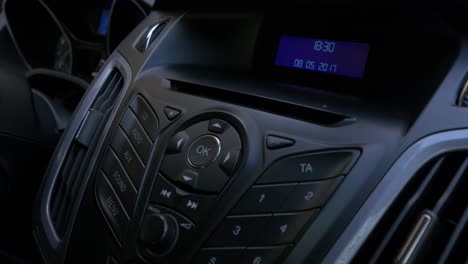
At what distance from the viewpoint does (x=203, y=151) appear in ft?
2.39

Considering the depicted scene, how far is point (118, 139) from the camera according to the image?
0.84m

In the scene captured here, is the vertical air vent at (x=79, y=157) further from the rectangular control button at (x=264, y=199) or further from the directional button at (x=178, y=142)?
Answer: the rectangular control button at (x=264, y=199)

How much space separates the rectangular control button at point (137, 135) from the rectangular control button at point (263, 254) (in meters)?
0.23

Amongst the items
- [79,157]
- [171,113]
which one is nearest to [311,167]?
[171,113]

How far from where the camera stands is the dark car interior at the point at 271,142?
0.57 m

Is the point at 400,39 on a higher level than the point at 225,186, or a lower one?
higher

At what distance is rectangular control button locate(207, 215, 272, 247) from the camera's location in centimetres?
63

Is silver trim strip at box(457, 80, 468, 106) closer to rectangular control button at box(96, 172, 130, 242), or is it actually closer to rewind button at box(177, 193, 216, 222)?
rewind button at box(177, 193, 216, 222)

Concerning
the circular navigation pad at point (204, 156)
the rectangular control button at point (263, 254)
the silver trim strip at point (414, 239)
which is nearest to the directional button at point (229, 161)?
the circular navigation pad at point (204, 156)

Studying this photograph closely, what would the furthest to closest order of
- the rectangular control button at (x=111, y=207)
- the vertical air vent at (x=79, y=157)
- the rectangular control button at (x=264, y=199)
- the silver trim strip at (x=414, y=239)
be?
1. the vertical air vent at (x=79, y=157)
2. the rectangular control button at (x=111, y=207)
3. the rectangular control button at (x=264, y=199)
4. the silver trim strip at (x=414, y=239)

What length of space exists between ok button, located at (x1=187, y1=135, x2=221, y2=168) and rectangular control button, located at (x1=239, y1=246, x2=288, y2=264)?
5.5 inches

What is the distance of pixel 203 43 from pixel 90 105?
0.72 feet

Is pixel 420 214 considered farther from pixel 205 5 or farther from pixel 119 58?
pixel 119 58

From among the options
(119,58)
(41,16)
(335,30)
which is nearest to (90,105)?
(119,58)
